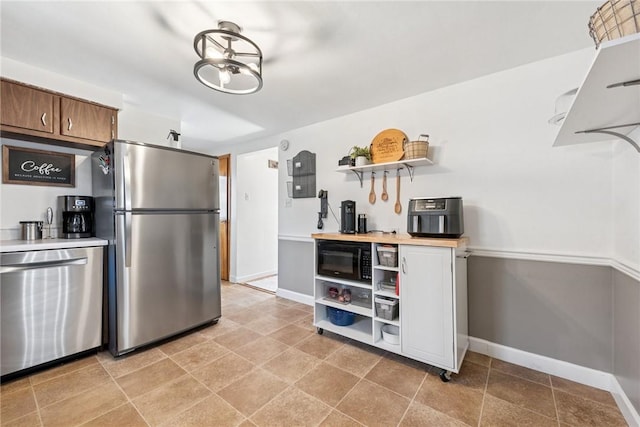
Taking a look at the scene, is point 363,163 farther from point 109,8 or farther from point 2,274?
point 2,274

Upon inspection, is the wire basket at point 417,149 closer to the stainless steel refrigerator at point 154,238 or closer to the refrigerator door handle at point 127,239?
the stainless steel refrigerator at point 154,238

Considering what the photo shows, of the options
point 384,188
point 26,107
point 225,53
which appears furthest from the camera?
point 384,188

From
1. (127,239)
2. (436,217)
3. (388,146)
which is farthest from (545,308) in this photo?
(127,239)

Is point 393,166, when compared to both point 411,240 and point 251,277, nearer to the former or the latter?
point 411,240

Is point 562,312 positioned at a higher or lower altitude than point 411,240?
lower

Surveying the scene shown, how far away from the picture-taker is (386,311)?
216 centimetres

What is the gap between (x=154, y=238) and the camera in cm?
229

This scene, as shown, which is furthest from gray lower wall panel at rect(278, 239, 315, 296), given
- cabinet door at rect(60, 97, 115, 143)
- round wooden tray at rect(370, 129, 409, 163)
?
cabinet door at rect(60, 97, 115, 143)

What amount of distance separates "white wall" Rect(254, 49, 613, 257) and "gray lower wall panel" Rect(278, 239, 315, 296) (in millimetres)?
1190

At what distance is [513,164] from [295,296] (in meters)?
2.87

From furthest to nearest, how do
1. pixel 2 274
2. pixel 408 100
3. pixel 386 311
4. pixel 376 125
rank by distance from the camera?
pixel 376 125 < pixel 408 100 < pixel 386 311 < pixel 2 274

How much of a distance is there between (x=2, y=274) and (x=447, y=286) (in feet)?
10.1

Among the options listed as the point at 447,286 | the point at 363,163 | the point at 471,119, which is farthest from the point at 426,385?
the point at 471,119

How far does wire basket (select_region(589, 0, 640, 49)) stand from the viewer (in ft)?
2.55
